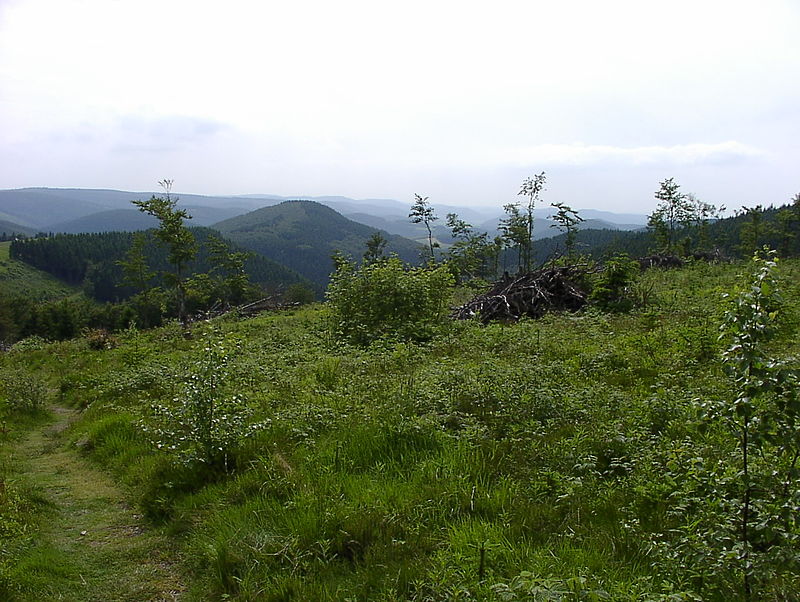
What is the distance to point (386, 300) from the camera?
15.6 meters

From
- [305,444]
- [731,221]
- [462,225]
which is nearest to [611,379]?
[305,444]

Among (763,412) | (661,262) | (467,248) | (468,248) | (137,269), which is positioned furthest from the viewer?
(467,248)

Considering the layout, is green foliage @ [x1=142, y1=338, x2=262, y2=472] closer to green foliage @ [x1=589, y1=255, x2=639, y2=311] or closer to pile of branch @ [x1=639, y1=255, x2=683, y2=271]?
green foliage @ [x1=589, y1=255, x2=639, y2=311]

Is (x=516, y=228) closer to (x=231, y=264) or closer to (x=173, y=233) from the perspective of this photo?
(x=173, y=233)

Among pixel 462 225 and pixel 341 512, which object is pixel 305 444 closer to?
pixel 341 512

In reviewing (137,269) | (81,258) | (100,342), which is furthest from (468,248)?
(81,258)

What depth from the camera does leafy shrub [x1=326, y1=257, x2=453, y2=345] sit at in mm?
14680

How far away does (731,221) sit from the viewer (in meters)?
83.0

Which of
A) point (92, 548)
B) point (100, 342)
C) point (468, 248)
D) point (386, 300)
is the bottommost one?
point (100, 342)

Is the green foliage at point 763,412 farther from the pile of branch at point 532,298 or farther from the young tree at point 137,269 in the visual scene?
the young tree at point 137,269

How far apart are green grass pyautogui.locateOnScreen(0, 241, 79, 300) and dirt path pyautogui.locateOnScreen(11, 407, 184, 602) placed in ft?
417

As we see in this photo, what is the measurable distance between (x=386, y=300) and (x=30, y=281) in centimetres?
13979

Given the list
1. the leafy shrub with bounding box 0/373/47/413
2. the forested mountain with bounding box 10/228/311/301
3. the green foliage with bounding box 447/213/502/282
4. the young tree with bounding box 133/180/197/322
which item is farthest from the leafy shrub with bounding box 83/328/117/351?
the forested mountain with bounding box 10/228/311/301

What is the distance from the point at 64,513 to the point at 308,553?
3.52 metres
